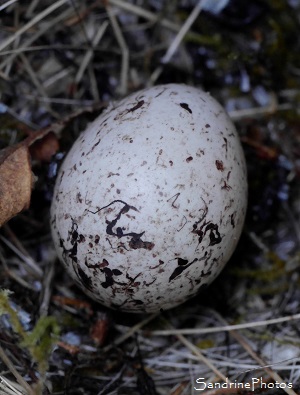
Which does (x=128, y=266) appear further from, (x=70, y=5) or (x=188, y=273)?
(x=70, y=5)

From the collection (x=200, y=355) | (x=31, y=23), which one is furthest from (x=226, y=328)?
(x=31, y=23)

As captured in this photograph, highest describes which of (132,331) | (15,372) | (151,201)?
(151,201)

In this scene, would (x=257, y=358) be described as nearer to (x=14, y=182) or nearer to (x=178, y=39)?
(x=14, y=182)

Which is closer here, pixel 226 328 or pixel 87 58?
pixel 226 328

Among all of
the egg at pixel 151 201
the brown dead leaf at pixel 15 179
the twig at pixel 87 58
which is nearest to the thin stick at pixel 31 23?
the twig at pixel 87 58

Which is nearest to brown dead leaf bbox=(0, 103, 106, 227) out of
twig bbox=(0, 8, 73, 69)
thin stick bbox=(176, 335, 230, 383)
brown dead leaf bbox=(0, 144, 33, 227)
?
brown dead leaf bbox=(0, 144, 33, 227)

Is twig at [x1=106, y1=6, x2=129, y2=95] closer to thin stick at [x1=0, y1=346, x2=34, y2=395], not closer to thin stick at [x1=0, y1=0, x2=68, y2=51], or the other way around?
thin stick at [x1=0, y1=0, x2=68, y2=51]
